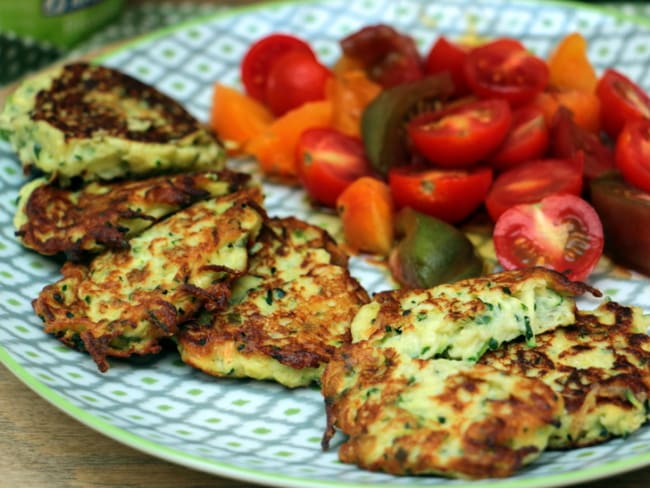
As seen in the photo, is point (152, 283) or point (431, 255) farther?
point (431, 255)

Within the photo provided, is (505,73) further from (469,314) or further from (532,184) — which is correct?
(469,314)

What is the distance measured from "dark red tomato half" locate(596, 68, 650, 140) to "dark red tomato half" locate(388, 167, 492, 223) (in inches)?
30.2

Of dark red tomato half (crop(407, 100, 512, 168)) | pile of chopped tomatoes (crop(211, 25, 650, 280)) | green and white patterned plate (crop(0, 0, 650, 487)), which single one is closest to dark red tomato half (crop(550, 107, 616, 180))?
pile of chopped tomatoes (crop(211, 25, 650, 280))

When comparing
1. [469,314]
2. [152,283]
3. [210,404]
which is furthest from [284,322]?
[469,314]

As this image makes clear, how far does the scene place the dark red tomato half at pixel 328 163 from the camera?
443cm

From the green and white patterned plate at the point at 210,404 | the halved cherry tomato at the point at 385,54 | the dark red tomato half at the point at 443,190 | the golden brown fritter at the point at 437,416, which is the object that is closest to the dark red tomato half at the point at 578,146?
the dark red tomato half at the point at 443,190

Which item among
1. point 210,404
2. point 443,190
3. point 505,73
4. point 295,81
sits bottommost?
point 210,404

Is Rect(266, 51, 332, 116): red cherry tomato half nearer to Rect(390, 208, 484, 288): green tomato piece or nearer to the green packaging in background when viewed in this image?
Rect(390, 208, 484, 288): green tomato piece

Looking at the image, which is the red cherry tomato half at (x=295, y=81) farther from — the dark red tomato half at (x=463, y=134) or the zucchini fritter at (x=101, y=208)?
the zucchini fritter at (x=101, y=208)

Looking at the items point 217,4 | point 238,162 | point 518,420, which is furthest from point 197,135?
point 217,4

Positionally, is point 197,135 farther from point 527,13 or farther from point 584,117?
point 527,13

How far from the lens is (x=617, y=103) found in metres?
4.50

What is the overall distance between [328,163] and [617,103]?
4.77ft

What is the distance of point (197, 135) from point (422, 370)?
6.57ft
